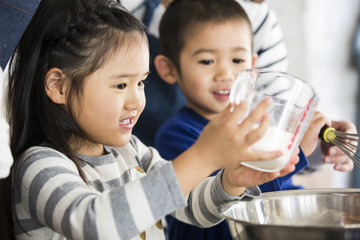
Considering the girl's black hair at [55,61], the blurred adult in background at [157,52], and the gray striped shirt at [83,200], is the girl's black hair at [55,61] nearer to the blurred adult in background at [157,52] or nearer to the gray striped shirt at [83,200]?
the gray striped shirt at [83,200]

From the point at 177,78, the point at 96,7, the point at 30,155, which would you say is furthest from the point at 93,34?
the point at 177,78

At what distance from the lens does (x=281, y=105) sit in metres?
0.60

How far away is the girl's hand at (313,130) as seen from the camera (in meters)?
0.91

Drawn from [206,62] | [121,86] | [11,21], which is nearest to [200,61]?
[206,62]

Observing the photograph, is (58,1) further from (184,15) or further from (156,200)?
(184,15)

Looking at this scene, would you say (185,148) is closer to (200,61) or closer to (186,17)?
(200,61)

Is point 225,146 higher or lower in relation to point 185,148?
higher

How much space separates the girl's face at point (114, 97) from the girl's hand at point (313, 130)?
0.33 meters

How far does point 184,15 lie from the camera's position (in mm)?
1255

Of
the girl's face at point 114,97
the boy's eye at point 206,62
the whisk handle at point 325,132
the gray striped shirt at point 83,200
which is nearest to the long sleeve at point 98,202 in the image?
the gray striped shirt at point 83,200

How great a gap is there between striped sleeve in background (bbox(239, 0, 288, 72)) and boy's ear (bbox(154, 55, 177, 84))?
0.93 feet

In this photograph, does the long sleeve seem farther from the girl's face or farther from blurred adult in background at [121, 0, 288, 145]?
blurred adult in background at [121, 0, 288, 145]

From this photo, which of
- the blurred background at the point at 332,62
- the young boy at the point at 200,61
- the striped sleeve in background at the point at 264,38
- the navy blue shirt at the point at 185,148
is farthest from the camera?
the blurred background at the point at 332,62

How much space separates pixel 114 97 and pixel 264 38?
82cm
